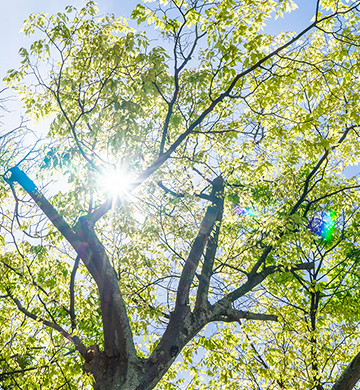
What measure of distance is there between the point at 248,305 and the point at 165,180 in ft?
12.4

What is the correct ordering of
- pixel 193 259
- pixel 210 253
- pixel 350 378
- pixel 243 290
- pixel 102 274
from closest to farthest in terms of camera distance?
pixel 350 378
pixel 102 274
pixel 193 259
pixel 243 290
pixel 210 253

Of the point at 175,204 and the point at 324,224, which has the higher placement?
the point at 324,224

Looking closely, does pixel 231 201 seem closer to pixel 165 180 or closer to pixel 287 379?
pixel 165 180

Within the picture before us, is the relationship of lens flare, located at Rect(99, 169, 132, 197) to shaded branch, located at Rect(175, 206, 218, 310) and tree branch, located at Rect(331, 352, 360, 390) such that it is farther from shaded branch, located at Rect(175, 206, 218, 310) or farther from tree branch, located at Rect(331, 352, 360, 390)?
tree branch, located at Rect(331, 352, 360, 390)

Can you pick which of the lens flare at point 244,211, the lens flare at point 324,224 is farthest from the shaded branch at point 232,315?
the lens flare at point 324,224

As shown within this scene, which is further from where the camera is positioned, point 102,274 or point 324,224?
point 324,224

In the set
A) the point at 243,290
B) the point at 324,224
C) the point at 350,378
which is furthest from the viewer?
the point at 324,224

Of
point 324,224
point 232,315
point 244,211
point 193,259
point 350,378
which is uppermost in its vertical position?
point 324,224

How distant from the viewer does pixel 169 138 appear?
323 inches

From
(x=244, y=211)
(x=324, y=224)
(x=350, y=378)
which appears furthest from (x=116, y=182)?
(x=324, y=224)

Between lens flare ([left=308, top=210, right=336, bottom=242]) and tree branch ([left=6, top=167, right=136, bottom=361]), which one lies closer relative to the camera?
tree branch ([left=6, top=167, right=136, bottom=361])

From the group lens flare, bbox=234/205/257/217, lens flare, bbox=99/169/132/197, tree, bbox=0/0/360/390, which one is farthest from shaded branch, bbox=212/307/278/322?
lens flare, bbox=99/169/132/197

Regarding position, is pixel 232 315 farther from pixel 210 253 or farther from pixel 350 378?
pixel 350 378

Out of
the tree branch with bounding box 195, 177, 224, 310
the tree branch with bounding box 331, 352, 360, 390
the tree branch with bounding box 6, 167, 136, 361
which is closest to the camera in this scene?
the tree branch with bounding box 331, 352, 360, 390
